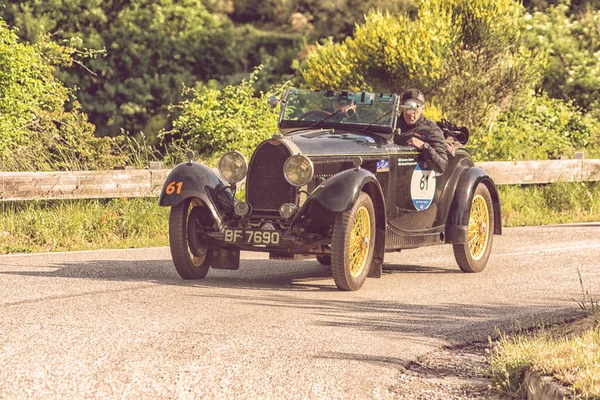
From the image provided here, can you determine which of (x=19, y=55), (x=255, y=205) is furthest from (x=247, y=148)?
(x=255, y=205)

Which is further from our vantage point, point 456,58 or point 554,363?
point 456,58

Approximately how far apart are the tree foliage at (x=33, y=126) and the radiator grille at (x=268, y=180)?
617 cm

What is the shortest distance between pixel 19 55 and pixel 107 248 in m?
3.92

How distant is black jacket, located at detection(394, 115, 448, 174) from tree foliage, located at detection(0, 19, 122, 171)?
6.20 meters

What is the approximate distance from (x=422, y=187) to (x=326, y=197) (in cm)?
198

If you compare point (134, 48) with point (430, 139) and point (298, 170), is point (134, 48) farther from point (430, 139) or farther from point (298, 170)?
Answer: point (298, 170)

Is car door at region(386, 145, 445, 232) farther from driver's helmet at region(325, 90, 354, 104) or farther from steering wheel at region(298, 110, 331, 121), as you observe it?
steering wheel at region(298, 110, 331, 121)

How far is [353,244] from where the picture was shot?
10.6 meters

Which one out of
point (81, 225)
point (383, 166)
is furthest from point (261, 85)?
point (383, 166)

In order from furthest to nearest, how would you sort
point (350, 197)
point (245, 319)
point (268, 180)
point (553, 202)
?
point (553, 202) < point (268, 180) < point (350, 197) < point (245, 319)

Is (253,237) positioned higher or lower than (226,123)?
lower

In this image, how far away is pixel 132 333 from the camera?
797cm

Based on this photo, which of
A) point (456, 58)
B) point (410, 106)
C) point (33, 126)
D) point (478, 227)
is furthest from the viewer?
point (456, 58)

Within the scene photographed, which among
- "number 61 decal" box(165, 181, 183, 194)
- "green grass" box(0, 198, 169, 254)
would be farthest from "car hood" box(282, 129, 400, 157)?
"green grass" box(0, 198, 169, 254)
